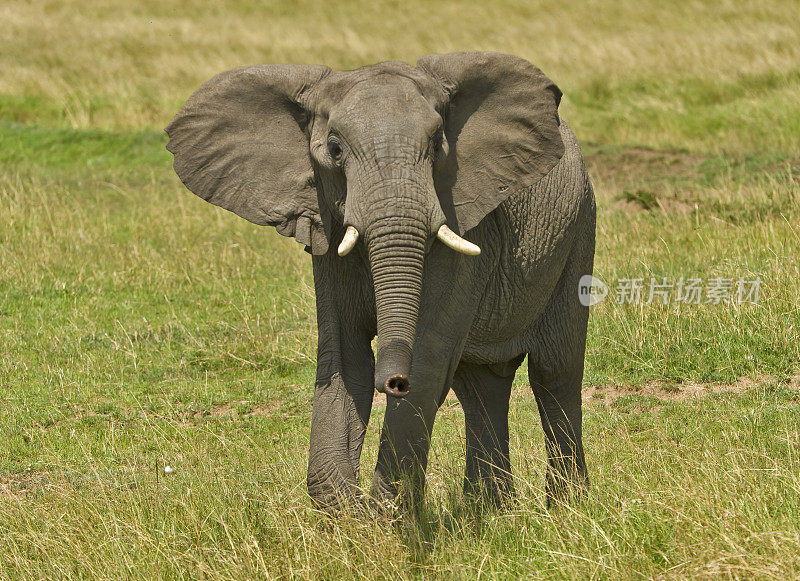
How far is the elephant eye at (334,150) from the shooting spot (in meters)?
4.54

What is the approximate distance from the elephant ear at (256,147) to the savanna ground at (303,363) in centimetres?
127

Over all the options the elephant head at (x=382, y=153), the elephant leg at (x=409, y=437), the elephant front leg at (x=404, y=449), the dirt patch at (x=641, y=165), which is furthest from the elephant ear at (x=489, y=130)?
the dirt patch at (x=641, y=165)

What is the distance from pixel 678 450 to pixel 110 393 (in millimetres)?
4064

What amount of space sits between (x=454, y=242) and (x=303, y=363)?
4617mm

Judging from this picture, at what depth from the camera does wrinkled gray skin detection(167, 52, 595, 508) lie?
436 centimetres

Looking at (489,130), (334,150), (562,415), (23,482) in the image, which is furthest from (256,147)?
(23,482)

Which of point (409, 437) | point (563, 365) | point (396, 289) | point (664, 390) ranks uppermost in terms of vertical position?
point (396, 289)

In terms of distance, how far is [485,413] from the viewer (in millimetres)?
6383

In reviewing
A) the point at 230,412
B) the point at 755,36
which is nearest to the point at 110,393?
the point at 230,412

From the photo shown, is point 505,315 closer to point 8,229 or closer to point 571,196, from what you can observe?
point 571,196

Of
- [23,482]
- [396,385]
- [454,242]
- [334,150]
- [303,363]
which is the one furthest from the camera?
[303,363]

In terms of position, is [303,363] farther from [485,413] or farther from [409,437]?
[409,437]

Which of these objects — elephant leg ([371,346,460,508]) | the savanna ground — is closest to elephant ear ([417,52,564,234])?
elephant leg ([371,346,460,508])

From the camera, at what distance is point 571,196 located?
19.7 ft
